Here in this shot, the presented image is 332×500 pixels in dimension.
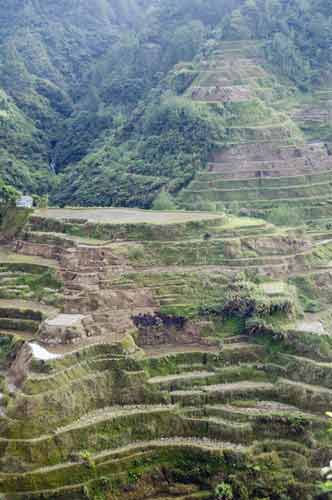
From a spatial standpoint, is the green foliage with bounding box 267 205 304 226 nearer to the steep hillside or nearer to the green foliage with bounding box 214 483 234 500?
the steep hillside

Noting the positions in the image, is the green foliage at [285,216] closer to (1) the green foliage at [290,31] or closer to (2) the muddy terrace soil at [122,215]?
(2) the muddy terrace soil at [122,215]

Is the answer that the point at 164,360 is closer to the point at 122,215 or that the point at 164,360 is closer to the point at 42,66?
the point at 122,215

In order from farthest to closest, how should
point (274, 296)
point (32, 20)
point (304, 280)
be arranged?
1. point (32, 20)
2. point (304, 280)
3. point (274, 296)

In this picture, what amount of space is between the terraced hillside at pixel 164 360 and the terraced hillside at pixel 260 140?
13.4 meters

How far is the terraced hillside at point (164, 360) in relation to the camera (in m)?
31.2

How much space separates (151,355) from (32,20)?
70674mm

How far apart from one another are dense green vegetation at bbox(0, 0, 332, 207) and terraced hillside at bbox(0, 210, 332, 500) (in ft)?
61.4

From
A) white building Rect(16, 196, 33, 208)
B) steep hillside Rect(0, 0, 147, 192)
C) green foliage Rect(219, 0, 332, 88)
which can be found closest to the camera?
white building Rect(16, 196, 33, 208)

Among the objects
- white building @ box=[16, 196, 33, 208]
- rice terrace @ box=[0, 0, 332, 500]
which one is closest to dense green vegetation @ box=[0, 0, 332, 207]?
rice terrace @ box=[0, 0, 332, 500]

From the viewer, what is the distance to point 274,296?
37.3 metres

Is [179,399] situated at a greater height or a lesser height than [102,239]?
lesser

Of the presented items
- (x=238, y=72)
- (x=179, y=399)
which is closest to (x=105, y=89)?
(x=238, y=72)

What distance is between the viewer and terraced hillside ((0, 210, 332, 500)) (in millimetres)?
31219

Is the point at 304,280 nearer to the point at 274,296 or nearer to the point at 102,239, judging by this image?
the point at 274,296
